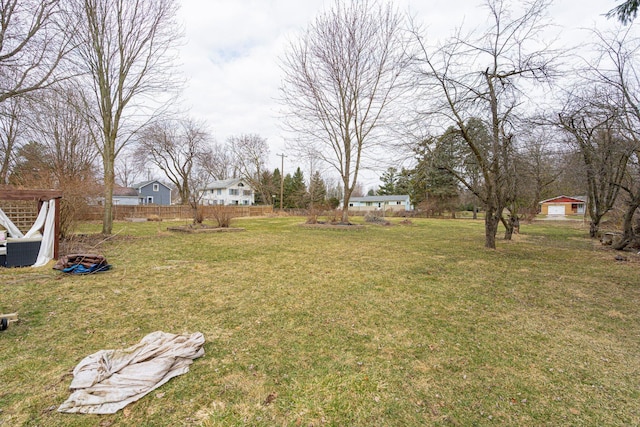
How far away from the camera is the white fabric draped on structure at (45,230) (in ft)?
19.0

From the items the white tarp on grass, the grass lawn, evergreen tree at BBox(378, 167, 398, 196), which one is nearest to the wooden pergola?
the grass lawn

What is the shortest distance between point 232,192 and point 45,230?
3854cm

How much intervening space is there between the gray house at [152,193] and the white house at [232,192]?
19.0 feet

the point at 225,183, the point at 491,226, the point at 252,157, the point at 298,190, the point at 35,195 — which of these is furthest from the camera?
the point at 225,183

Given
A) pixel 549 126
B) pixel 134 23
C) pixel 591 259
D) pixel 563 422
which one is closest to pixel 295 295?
pixel 563 422

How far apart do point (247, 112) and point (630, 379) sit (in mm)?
19688

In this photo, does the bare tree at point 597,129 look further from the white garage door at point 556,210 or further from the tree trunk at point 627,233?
the white garage door at point 556,210

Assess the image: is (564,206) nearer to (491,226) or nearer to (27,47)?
(491,226)

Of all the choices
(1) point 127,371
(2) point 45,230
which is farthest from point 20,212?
(1) point 127,371

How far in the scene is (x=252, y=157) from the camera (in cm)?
3822

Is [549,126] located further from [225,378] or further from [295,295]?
[225,378]

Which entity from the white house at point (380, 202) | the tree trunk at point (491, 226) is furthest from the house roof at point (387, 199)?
the tree trunk at point (491, 226)

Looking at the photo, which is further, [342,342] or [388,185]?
[388,185]

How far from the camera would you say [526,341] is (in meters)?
3.01
